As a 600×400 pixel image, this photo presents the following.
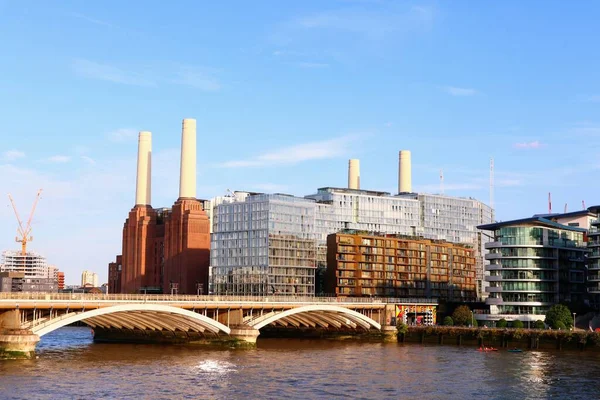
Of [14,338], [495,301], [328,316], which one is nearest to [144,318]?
[14,338]

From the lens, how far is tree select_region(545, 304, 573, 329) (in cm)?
13225

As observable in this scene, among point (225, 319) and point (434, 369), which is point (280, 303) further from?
point (434, 369)

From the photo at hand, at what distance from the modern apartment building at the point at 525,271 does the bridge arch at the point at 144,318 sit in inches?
2180

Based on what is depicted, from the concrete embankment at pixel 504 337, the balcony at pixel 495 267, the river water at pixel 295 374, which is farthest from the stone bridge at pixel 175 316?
the balcony at pixel 495 267

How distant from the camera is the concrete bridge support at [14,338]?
9081 cm

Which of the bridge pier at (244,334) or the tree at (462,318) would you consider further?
the tree at (462,318)

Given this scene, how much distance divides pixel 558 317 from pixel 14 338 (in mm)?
82612

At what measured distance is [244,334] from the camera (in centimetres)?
11925

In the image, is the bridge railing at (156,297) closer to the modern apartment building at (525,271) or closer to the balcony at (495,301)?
the balcony at (495,301)

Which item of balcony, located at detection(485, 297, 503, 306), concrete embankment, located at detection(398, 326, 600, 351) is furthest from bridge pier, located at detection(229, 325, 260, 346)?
balcony, located at detection(485, 297, 503, 306)

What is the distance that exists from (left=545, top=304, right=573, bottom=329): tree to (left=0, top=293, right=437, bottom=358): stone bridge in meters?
26.6

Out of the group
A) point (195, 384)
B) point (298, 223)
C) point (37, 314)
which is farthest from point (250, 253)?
point (195, 384)

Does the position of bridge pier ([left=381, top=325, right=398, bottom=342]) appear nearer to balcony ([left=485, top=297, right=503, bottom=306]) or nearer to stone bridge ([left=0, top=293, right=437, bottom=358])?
stone bridge ([left=0, top=293, right=437, bottom=358])

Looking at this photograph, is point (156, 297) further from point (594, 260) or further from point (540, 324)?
point (594, 260)
